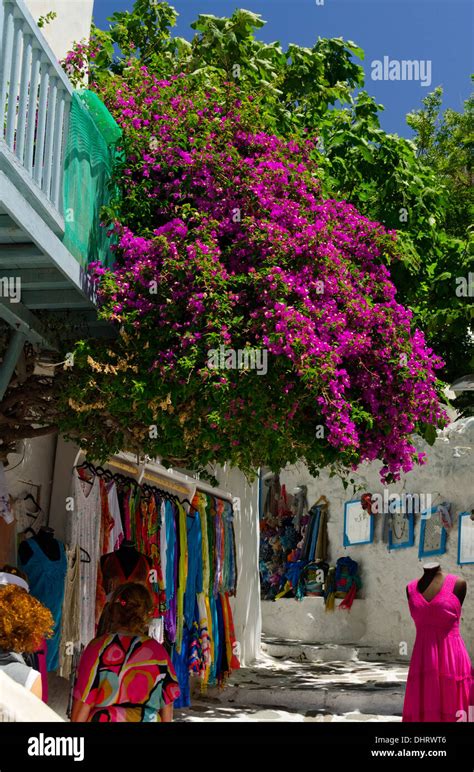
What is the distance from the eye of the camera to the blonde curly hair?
4215 millimetres

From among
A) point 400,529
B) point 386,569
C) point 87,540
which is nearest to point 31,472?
point 87,540

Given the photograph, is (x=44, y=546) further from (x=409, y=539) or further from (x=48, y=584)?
(x=409, y=539)

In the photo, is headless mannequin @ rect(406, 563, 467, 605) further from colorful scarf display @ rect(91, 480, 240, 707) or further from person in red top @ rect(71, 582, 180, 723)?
person in red top @ rect(71, 582, 180, 723)

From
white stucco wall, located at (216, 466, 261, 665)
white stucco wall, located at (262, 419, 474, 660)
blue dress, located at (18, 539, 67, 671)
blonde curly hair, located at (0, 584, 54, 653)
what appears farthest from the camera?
white stucco wall, located at (262, 419, 474, 660)

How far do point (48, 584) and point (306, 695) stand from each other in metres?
5.54

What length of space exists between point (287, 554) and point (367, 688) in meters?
6.98

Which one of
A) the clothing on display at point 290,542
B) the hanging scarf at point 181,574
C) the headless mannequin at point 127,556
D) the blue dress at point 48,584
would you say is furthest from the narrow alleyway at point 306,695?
the clothing on display at point 290,542

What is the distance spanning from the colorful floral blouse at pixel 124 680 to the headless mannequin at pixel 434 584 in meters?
3.25

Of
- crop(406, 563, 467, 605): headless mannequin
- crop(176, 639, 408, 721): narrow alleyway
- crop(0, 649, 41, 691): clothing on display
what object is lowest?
crop(176, 639, 408, 721): narrow alleyway

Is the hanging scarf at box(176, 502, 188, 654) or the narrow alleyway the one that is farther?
the narrow alleyway

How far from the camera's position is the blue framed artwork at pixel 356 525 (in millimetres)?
16875

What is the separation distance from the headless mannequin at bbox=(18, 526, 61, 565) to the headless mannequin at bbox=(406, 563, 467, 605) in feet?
9.78

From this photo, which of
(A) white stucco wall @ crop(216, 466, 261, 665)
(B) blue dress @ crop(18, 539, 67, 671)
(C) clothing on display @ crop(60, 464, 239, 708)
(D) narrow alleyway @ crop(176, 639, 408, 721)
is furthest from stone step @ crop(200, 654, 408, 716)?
(B) blue dress @ crop(18, 539, 67, 671)
